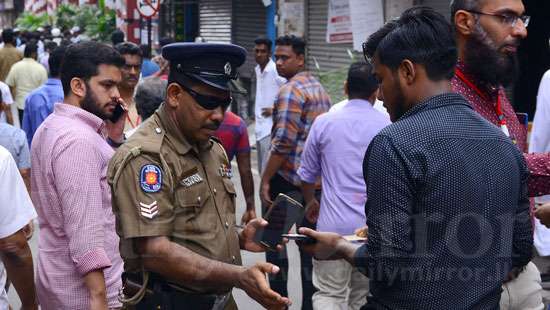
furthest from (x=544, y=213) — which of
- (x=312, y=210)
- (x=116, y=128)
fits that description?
(x=312, y=210)

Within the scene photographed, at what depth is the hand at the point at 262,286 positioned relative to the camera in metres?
2.92

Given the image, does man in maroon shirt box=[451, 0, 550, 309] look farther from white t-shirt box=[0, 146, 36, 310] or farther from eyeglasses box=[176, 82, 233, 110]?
white t-shirt box=[0, 146, 36, 310]

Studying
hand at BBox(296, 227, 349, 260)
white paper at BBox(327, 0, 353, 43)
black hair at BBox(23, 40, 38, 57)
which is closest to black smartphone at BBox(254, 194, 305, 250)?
hand at BBox(296, 227, 349, 260)

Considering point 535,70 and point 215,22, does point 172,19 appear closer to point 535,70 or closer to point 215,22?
point 215,22

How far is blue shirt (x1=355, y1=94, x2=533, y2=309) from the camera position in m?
2.78

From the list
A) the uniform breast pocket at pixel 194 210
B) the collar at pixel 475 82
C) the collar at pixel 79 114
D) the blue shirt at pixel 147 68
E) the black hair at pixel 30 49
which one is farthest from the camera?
the black hair at pixel 30 49

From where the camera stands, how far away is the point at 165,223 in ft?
10.5

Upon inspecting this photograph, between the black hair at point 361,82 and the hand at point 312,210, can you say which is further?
the hand at point 312,210

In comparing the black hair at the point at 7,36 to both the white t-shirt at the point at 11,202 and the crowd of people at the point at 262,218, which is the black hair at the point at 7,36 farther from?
the white t-shirt at the point at 11,202

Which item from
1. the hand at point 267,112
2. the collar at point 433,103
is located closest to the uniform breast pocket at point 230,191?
the collar at point 433,103

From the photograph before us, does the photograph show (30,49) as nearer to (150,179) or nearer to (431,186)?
(150,179)

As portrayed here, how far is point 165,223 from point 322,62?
12673mm

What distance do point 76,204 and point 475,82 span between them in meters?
1.74

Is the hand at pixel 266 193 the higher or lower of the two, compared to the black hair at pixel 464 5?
lower
